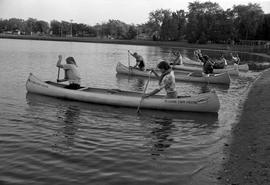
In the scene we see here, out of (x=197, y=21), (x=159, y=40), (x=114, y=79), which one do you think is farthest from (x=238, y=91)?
(x=159, y=40)

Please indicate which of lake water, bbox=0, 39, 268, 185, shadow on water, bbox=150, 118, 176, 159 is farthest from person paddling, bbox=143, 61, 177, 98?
shadow on water, bbox=150, 118, 176, 159

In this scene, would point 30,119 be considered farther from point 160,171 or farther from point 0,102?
point 160,171

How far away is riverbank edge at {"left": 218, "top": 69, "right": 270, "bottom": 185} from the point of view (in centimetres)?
817

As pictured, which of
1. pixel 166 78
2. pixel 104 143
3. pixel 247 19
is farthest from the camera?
pixel 247 19

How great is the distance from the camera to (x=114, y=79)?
95.9ft

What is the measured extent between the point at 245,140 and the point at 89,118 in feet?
21.5

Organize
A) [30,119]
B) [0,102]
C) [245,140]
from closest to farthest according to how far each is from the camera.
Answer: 1. [245,140]
2. [30,119]
3. [0,102]

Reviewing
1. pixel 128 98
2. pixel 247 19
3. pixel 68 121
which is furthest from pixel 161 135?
pixel 247 19

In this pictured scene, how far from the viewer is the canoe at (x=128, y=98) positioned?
16.1m

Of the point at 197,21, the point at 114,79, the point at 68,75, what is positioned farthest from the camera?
the point at 197,21

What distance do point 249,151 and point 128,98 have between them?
25.5 ft

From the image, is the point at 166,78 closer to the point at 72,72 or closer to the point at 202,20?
the point at 72,72

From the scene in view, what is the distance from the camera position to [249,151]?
32.8 feet

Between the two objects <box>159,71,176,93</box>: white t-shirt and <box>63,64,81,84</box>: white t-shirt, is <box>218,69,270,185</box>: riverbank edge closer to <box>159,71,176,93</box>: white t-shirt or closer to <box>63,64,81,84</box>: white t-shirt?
<box>159,71,176,93</box>: white t-shirt
